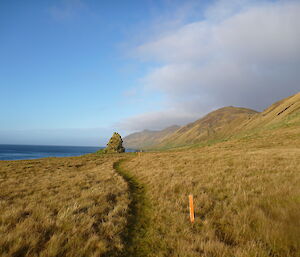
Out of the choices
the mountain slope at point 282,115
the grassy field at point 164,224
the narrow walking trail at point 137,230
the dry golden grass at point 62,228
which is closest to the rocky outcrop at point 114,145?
the grassy field at point 164,224

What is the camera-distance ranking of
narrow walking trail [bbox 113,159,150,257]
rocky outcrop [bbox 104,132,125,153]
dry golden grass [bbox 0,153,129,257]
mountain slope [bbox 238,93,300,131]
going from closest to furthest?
1. dry golden grass [bbox 0,153,129,257]
2. narrow walking trail [bbox 113,159,150,257]
3. mountain slope [bbox 238,93,300,131]
4. rocky outcrop [bbox 104,132,125,153]

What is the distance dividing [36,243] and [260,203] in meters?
8.50

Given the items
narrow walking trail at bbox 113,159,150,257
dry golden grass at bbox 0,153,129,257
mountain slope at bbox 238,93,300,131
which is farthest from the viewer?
mountain slope at bbox 238,93,300,131

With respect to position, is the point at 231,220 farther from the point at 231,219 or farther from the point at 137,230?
the point at 137,230

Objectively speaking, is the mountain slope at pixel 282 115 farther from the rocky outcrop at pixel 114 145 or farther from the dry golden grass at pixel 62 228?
the dry golden grass at pixel 62 228

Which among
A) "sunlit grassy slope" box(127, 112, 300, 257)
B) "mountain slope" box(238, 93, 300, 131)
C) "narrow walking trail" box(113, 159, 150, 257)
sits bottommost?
"narrow walking trail" box(113, 159, 150, 257)

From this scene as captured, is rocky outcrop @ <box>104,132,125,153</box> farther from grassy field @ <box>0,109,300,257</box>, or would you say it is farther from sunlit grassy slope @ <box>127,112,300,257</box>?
sunlit grassy slope @ <box>127,112,300,257</box>

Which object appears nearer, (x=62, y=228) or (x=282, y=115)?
(x=62, y=228)

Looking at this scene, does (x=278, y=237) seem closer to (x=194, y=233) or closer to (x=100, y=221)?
(x=194, y=233)

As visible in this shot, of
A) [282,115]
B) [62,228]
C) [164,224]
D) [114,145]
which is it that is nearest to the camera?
[62,228]

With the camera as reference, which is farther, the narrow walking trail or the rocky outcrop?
the rocky outcrop

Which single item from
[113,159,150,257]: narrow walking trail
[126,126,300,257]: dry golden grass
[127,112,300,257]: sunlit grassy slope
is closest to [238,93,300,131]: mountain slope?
[126,126,300,257]: dry golden grass

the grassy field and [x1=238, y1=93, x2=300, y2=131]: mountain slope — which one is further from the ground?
[x1=238, y1=93, x2=300, y2=131]: mountain slope

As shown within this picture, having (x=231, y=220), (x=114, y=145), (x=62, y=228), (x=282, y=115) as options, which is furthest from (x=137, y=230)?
(x=282, y=115)
